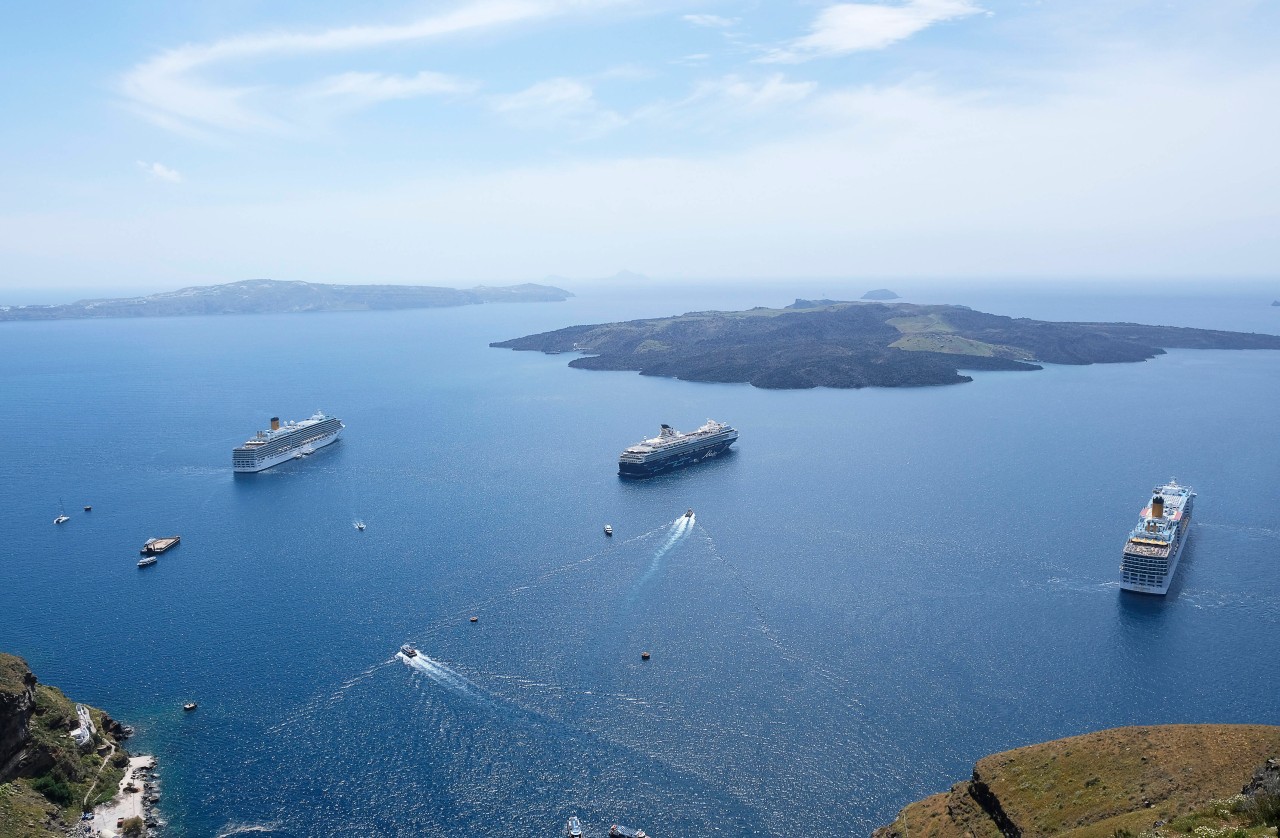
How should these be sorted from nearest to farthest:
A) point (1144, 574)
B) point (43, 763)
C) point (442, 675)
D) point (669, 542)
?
1. point (43, 763)
2. point (442, 675)
3. point (1144, 574)
4. point (669, 542)

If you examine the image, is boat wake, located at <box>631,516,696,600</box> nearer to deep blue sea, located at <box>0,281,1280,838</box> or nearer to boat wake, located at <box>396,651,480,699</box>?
deep blue sea, located at <box>0,281,1280,838</box>

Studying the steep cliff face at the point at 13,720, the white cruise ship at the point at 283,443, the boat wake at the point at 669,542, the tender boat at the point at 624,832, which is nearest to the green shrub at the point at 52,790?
the steep cliff face at the point at 13,720

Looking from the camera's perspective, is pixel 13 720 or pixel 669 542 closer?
pixel 13 720

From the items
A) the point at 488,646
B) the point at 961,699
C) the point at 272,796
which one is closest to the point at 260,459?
the point at 488,646

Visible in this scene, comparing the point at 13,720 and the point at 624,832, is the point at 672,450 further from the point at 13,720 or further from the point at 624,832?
the point at 13,720

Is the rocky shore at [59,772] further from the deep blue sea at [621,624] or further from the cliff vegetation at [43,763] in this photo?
the deep blue sea at [621,624]

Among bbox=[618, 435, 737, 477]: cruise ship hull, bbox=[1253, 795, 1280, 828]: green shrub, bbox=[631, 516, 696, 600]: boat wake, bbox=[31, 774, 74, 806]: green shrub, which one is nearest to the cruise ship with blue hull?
bbox=[618, 435, 737, 477]: cruise ship hull

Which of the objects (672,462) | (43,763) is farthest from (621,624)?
(672,462)
